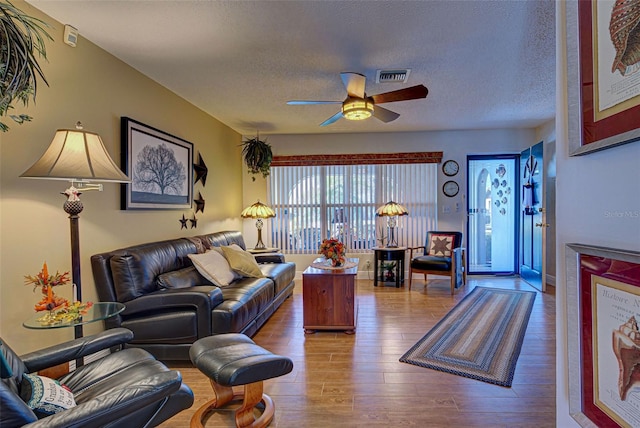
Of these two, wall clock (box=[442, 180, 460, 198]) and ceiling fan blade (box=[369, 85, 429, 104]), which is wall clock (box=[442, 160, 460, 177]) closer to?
wall clock (box=[442, 180, 460, 198])

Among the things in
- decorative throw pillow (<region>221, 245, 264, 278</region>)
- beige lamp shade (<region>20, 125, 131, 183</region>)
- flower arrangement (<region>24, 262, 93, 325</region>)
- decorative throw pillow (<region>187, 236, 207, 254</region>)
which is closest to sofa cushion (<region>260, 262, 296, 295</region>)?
decorative throw pillow (<region>221, 245, 264, 278</region>)

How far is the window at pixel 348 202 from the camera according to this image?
238 inches

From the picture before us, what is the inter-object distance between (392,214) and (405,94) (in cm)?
273

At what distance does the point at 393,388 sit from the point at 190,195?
3.16 metres

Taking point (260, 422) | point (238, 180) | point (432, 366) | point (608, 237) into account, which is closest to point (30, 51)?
point (608, 237)

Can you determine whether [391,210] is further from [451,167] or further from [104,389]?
[104,389]

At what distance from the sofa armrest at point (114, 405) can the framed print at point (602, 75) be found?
1.65 metres

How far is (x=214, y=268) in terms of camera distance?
354 cm

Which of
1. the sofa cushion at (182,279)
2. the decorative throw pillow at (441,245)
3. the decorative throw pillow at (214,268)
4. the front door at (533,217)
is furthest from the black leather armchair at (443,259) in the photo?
the sofa cushion at (182,279)

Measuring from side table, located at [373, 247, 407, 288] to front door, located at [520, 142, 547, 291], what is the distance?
194cm

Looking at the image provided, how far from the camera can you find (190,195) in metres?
4.20

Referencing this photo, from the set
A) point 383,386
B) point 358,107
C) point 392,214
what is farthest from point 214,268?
point 392,214

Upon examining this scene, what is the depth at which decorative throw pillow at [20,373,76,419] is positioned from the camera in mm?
1433

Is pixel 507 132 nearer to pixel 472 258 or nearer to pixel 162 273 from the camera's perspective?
pixel 472 258
